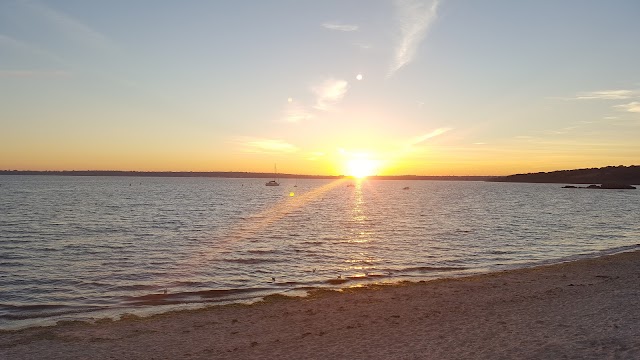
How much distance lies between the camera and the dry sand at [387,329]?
1283 cm

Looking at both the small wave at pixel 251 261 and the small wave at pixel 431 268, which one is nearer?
the small wave at pixel 431 268

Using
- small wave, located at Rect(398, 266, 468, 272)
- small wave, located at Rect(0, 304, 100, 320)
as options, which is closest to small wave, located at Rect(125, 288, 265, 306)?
small wave, located at Rect(0, 304, 100, 320)

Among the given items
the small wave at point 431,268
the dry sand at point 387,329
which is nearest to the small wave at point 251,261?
the small wave at point 431,268

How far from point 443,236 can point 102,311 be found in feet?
104

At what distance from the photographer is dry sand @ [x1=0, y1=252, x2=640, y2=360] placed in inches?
505

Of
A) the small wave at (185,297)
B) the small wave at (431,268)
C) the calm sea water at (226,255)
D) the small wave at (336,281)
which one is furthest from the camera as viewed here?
the small wave at (431,268)

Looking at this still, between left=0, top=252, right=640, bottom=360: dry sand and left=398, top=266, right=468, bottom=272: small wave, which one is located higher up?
left=0, top=252, right=640, bottom=360: dry sand

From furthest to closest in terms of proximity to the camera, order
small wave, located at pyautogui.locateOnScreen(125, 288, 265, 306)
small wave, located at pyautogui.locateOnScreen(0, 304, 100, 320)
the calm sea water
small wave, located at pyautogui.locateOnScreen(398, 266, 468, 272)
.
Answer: small wave, located at pyautogui.locateOnScreen(398, 266, 468, 272), the calm sea water, small wave, located at pyautogui.locateOnScreen(125, 288, 265, 306), small wave, located at pyautogui.locateOnScreen(0, 304, 100, 320)

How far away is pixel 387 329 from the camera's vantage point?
1527 cm

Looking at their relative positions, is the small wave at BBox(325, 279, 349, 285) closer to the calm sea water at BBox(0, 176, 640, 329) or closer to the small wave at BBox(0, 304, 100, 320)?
the calm sea water at BBox(0, 176, 640, 329)

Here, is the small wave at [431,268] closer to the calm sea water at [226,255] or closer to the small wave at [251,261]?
the calm sea water at [226,255]

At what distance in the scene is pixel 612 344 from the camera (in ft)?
40.7

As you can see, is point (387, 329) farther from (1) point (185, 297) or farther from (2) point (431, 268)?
(2) point (431, 268)

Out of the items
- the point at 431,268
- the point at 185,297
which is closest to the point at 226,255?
the point at 185,297
